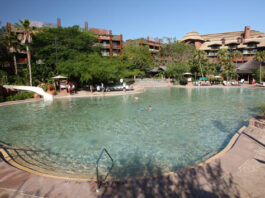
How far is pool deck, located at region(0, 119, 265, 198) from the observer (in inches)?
150

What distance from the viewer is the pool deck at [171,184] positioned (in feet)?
12.5

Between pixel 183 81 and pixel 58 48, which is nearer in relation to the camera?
pixel 58 48

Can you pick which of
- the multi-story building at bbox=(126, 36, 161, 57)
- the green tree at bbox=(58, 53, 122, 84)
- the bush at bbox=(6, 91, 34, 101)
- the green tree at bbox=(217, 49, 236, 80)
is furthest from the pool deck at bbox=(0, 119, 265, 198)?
the multi-story building at bbox=(126, 36, 161, 57)

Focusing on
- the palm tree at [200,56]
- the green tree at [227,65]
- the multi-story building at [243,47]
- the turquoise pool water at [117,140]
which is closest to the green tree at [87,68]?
the turquoise pool water at [117,140]

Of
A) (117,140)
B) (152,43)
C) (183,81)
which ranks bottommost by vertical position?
(117,140)

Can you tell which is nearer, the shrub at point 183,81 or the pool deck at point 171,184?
the pool deck at point 171,184

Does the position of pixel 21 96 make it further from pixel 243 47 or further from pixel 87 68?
pixel 243 47

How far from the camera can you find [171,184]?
4133 millimetres

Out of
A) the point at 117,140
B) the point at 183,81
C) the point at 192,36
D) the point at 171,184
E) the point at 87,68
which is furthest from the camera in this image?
the point at 192,36

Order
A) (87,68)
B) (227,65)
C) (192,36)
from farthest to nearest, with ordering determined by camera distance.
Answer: (192,36), (227,65), (87,68)

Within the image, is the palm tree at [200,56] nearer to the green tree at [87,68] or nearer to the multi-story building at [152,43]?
the multi-story building at [152,43]

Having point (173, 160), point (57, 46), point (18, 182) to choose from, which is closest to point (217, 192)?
point (173, 160)

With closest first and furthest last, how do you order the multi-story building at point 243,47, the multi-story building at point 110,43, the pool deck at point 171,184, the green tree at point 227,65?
the pool deck at point 171,184 < the green tree at point 227,65 < the multi-story building at point 243,47 < the multi-story building at point 110,43

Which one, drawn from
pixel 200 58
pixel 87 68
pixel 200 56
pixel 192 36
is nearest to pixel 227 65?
pixel 200 58
